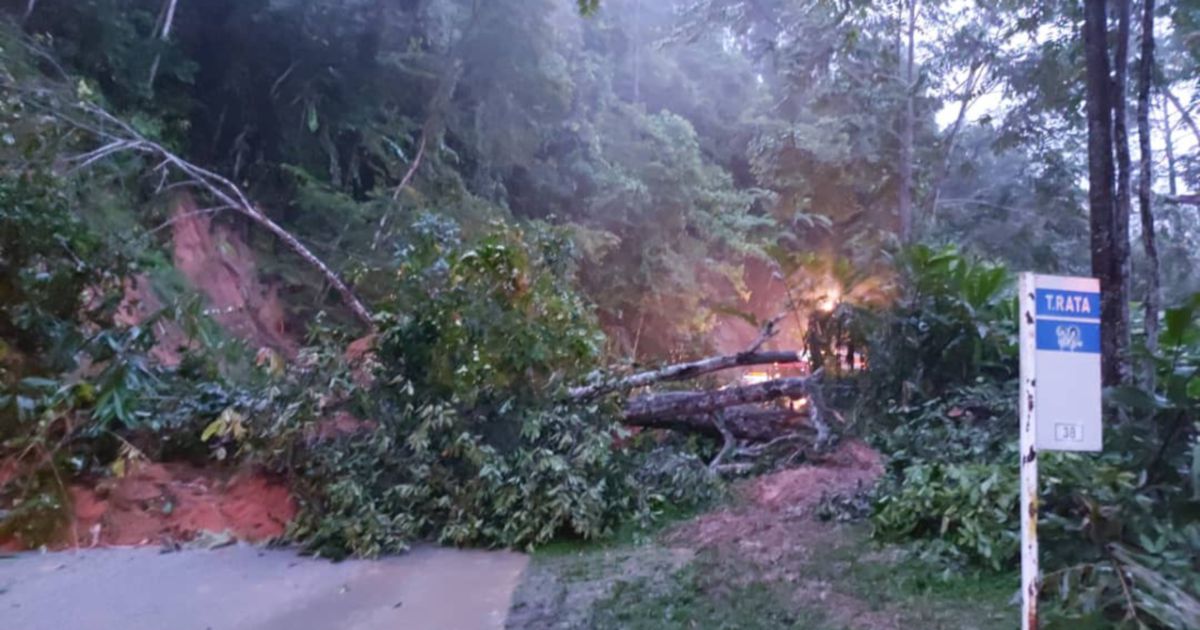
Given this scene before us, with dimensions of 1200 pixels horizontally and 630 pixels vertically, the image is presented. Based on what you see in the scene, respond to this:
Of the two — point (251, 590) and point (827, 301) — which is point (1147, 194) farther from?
point (251, 590)

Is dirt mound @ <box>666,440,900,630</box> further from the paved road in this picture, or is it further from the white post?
the paved road

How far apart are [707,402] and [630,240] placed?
10967mm

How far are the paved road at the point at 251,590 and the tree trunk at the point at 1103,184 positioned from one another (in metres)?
4.60

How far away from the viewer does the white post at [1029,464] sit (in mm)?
3713

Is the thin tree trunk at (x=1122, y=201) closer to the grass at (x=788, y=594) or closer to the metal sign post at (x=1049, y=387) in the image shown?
the grass at (x=788, y=594)

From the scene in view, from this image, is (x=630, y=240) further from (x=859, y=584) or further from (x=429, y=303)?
(x=859, y=584)

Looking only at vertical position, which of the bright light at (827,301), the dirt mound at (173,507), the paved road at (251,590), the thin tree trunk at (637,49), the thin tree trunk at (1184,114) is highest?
the thin tree trunk at (637,49)

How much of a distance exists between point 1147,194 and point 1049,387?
506cm

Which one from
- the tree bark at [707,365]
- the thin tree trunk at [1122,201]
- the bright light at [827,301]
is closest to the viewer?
the thin tree trunk at [1122,201]

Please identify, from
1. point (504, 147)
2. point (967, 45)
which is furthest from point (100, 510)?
point (967, 45)

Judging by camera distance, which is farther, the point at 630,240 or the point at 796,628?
the point at 630,240

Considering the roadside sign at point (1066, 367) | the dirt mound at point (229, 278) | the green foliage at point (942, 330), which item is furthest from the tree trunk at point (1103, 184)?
the dirt mound at point (229, 278)

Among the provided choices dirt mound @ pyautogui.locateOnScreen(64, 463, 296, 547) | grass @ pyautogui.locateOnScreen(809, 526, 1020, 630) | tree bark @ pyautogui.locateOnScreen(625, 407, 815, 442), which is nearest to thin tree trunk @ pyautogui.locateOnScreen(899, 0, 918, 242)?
tree bark @ pyautogui.locateOnScreen(625, 407, 815, 442)

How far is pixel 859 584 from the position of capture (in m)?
5.98
